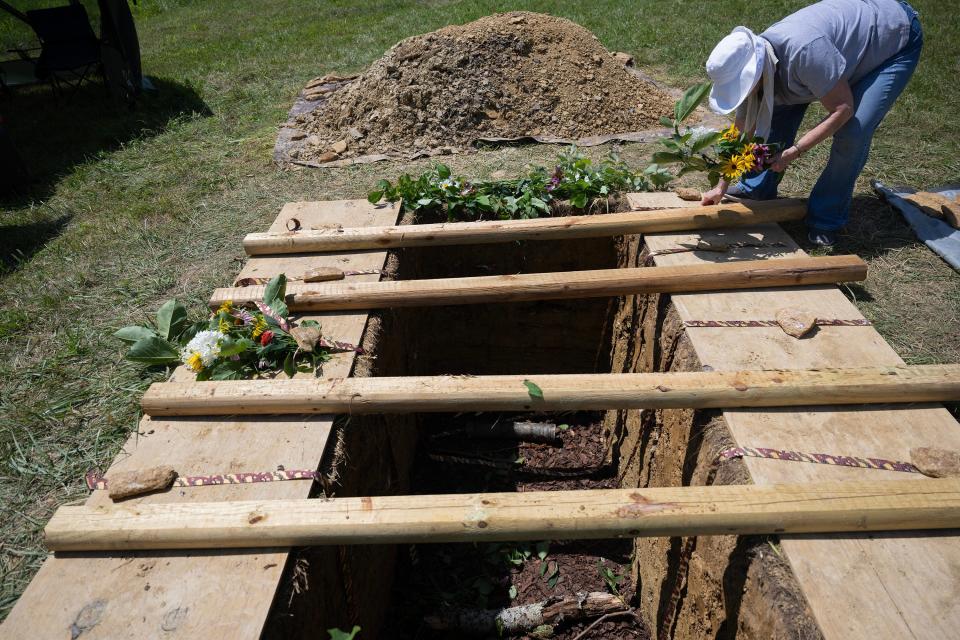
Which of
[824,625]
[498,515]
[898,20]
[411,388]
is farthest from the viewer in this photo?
[898,20]

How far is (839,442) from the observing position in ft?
7.17

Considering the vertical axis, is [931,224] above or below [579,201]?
below

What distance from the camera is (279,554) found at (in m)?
1.93

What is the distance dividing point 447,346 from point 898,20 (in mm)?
3688

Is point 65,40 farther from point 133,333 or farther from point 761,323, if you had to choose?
point 761,323

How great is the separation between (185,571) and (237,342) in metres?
1.08

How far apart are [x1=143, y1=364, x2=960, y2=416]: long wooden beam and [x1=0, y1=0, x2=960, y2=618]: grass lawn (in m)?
0.82

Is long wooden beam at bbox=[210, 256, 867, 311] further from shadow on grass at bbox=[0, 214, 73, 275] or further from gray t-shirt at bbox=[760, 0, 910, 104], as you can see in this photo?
shadow on grass at bbox=[0, 214, 73, 275]

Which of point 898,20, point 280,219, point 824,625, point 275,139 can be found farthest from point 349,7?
point 824,625

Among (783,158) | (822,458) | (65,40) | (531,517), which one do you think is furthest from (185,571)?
(65,40)

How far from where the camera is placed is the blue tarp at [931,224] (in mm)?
3824

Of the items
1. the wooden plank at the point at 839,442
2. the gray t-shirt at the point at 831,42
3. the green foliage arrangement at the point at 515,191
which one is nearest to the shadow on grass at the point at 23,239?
the green foliage arrangement at the point at 515,191

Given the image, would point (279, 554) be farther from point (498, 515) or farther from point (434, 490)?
point (434, 490)

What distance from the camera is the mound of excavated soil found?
6.10 meters
